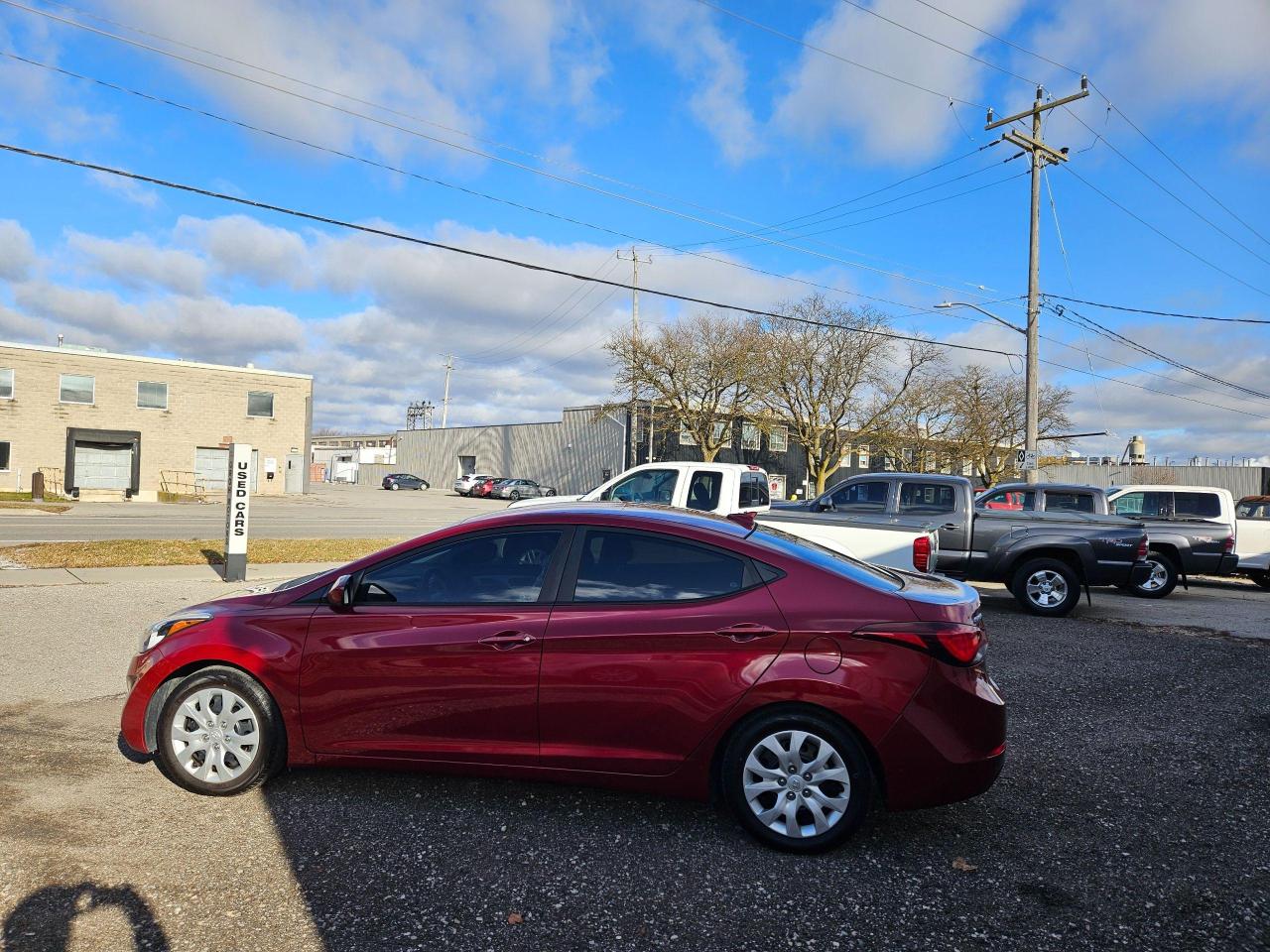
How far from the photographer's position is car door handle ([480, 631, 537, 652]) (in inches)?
156

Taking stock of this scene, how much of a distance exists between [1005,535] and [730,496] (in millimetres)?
3769

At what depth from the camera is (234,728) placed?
4.23 m

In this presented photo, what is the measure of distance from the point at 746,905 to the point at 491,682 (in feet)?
4.86

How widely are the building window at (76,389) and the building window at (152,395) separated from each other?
6.41 feet

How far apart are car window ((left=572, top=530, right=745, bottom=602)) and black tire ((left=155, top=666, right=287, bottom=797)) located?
65.9 inches

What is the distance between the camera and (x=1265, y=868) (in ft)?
12.1

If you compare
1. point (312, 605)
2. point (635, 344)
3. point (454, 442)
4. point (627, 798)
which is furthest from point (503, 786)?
point (454, 442)

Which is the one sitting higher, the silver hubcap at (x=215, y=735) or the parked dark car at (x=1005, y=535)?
the parked dark car at (x=1005, y=535)

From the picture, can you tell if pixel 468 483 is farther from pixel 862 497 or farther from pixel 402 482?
pixel 862 497

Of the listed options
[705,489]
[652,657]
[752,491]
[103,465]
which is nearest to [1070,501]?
[752,491]

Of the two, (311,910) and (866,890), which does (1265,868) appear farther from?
(311,910)

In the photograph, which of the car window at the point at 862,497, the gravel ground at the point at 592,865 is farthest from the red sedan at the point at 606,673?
the car window at the point at 862,497

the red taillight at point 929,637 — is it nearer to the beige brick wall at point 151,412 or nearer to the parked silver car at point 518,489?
the beige brick wall at point 151,412

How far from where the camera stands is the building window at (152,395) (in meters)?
41.9
